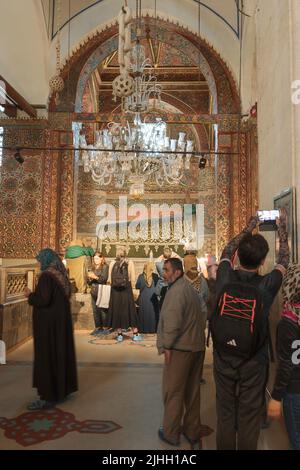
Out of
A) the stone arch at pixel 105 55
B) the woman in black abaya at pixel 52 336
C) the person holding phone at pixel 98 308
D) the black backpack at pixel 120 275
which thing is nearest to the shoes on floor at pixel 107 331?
the person holding phone at pixel 98 308

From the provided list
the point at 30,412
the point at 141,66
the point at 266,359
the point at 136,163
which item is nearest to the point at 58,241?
the point at 136,163

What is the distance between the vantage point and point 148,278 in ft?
26.3

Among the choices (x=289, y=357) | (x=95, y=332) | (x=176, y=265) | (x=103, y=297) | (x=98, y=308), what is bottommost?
(x=95, y=332)

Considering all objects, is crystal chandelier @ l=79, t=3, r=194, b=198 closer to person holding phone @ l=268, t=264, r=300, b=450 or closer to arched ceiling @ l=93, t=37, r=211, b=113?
arched ceiling @ l=93, t=37, r=211, b=113

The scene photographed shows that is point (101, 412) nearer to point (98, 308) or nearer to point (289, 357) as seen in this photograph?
point (289, 357)

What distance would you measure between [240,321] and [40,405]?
2611 mm

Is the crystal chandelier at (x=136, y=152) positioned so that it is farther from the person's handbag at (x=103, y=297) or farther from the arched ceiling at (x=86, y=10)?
the arched ceiling at (x=86, y=10)

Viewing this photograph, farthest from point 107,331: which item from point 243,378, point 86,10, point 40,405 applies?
point 86,10

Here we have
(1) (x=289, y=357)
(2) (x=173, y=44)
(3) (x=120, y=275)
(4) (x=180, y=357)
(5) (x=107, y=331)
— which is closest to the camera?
(1) (x=289, y=357)

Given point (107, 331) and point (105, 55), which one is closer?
point (107, 331)

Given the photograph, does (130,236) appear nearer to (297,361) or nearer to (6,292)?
(6,292)

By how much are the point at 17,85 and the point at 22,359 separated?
732cm

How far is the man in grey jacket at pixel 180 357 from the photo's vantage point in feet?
9.95

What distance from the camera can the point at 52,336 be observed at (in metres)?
4.08
